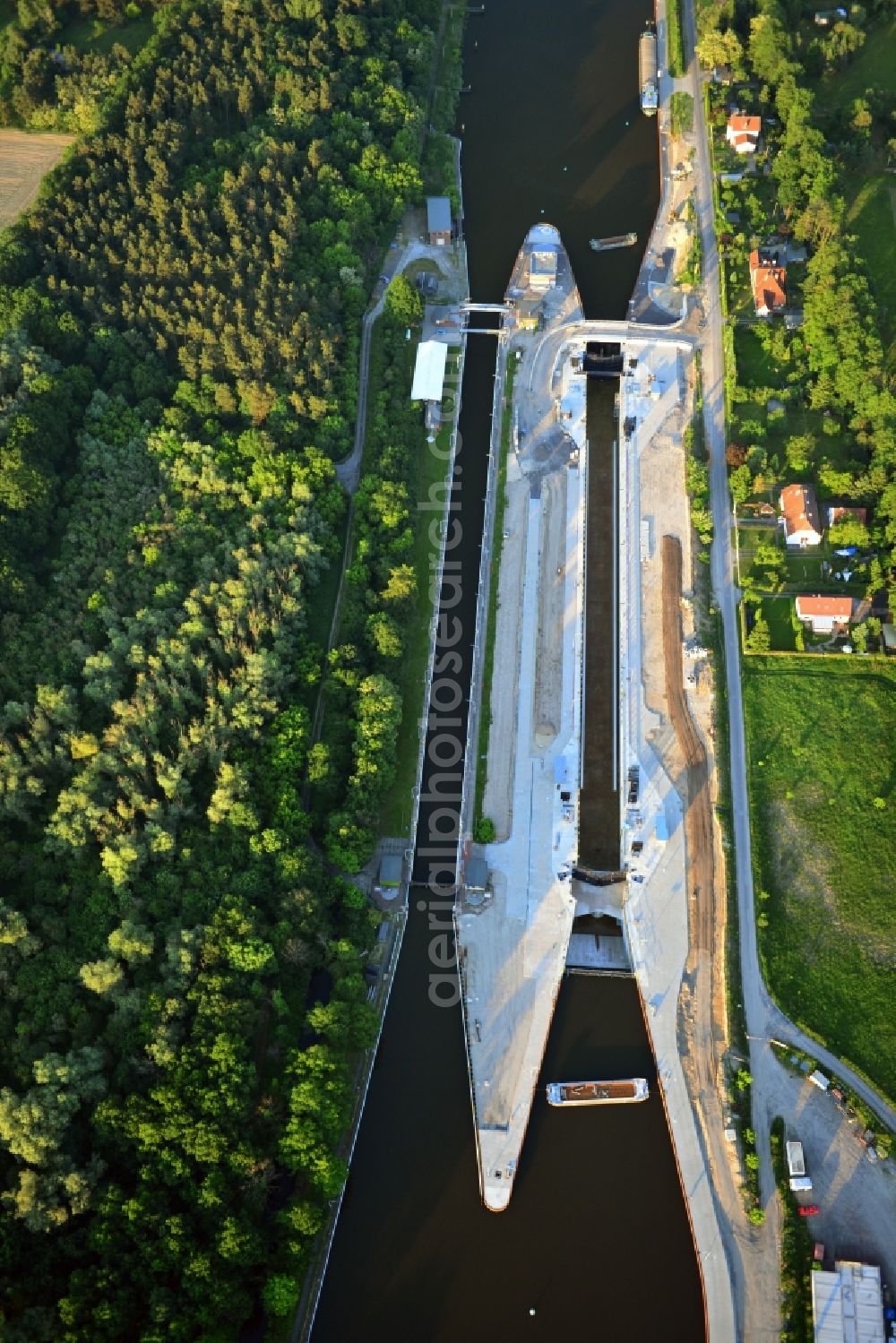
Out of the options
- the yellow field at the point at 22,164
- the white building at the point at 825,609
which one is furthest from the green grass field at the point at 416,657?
the yellow field at the point at 22,164

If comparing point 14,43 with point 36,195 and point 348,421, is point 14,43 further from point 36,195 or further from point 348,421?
point 348,421

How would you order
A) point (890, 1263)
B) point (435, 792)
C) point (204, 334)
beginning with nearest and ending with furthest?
point (890, 1263) < point (435, 792) < point (204, 334)

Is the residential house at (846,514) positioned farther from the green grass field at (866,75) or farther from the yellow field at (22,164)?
the yellow field at (22,164)

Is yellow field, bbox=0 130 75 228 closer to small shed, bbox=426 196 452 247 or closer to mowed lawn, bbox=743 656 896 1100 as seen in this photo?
small shed, bbox=426 196 452 247

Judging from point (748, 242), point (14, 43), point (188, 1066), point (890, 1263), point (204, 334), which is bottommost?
point (890, 1263)

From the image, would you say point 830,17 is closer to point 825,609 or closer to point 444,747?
point 825,609

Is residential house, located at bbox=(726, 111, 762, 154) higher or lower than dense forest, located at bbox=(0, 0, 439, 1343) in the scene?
higher

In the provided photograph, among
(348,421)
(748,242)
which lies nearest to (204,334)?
(348,421)

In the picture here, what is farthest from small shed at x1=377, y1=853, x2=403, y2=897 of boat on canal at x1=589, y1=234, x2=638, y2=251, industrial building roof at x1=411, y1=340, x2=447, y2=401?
boat on canal at x1=589, y1=234, x2=638, y2=251
